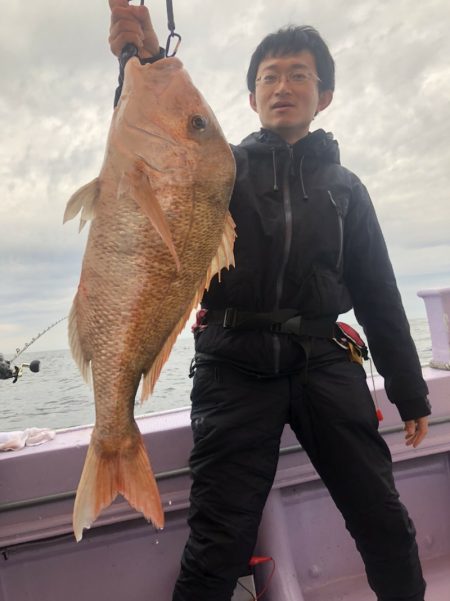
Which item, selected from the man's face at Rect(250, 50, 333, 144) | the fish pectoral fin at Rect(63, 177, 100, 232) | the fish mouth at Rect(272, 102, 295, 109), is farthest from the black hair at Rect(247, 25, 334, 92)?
the fish pectoral fin at Rect(63, 177, 100, 232)

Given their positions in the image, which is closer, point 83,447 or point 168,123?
point 168,123

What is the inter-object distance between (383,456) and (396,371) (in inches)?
17.1

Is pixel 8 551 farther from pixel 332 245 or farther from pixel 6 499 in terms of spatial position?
pixel 332 245

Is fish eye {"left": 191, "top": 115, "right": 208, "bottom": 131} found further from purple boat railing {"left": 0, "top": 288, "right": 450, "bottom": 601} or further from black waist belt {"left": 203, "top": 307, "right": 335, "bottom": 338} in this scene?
purple boat railing {"left": 0, "top": 288, "right": 450, "bottom": 601}

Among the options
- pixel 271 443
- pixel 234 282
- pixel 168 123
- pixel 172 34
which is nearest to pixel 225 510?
pixel 271 443

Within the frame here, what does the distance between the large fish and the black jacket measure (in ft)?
1.60

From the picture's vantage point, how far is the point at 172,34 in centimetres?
173

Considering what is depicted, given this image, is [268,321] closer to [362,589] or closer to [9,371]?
[9,371]

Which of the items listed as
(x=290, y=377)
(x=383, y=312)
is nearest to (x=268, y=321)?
(x=290, y=377)

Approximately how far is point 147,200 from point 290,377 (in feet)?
3.61

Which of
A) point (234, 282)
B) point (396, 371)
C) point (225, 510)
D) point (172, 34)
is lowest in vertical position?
point (225, 510)

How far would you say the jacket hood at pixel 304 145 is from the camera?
2.42 metres

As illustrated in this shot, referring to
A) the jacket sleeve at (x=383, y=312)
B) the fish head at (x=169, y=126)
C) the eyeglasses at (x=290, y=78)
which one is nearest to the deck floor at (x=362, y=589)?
the jacket sleeve at (x=383, y=312)

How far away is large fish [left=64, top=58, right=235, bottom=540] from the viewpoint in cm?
158
